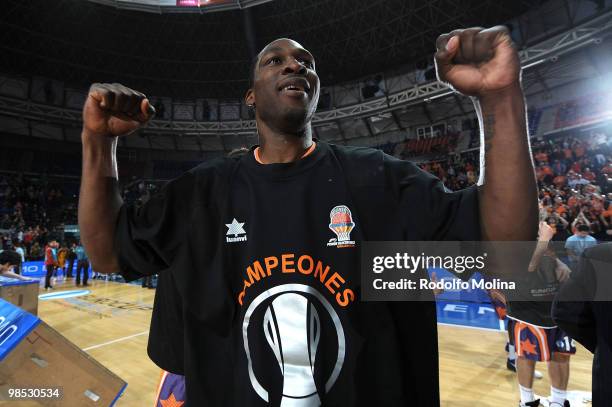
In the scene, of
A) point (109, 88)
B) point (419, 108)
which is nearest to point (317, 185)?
point (109, 88)

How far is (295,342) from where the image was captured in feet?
3.09

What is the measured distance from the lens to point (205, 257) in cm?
109

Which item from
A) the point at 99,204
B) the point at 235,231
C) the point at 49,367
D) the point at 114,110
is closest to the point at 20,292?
the point at 49,367

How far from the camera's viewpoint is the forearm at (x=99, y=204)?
1.07 metres

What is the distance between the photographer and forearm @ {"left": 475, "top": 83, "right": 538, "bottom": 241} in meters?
0.82

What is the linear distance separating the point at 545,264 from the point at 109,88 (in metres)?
4.20

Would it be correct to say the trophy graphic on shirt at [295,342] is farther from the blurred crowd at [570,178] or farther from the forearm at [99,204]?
the blurred crowd at [570,178]

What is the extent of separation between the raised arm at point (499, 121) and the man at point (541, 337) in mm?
3102

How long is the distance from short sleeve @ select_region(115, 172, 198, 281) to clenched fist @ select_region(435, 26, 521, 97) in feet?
2.61

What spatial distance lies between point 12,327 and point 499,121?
345cm

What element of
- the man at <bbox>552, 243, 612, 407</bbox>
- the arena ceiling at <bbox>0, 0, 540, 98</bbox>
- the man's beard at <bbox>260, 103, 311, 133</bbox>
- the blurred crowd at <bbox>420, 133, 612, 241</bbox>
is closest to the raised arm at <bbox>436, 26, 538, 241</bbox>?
the man's beard at <bbox>260, 103, 311, 133</bbox>

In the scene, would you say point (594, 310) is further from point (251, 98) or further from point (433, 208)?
point (251, 98)

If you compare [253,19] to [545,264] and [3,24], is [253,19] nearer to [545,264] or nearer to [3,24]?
[3,24]

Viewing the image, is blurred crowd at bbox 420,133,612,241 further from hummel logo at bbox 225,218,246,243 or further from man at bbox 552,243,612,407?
hummel logo at bbox 225,218,246,243
